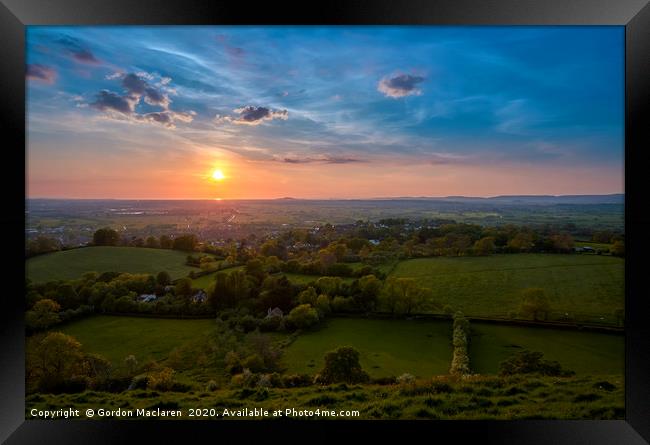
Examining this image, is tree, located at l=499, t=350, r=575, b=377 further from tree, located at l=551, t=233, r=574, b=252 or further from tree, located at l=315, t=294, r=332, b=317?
tree, located at l=315, t=294, r=332, b=317

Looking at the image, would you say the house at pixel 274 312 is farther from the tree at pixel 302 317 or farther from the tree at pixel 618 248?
the tree at pixel 618 248

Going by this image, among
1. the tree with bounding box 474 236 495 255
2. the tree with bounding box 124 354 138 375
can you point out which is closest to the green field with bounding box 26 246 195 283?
the tree with bounding box 124 354 138 375

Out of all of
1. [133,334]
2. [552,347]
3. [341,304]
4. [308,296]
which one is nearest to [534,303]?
[552,347]

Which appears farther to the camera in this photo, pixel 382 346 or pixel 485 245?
pixel 485 245

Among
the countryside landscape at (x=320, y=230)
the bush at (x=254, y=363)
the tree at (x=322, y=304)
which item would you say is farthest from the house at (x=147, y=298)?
the tree at (x=322, y=304)

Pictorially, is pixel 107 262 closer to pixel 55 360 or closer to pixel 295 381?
pixel 55 360

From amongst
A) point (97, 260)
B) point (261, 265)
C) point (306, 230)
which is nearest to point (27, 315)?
point (97, 260)
